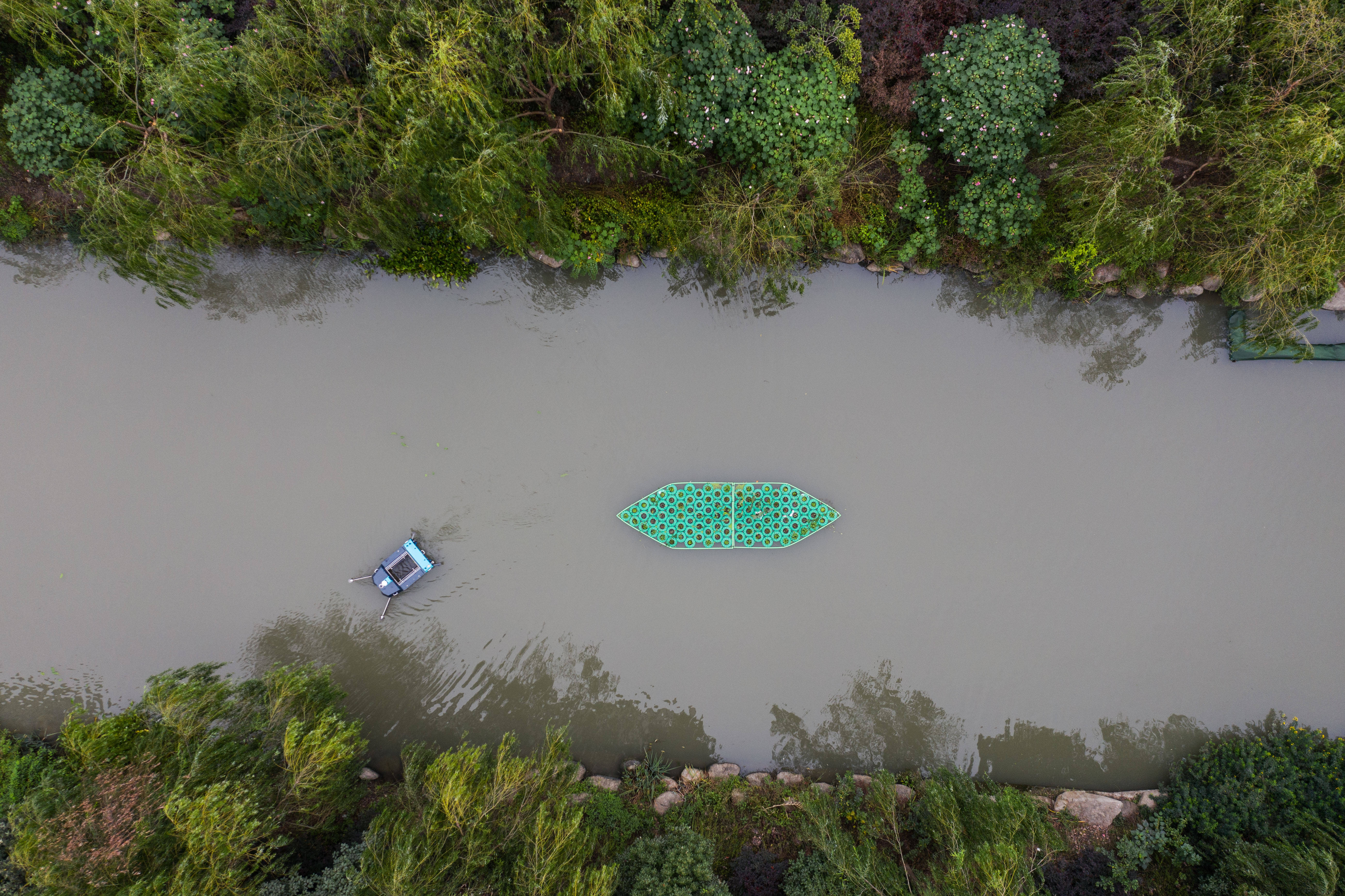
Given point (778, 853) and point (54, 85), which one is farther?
point (778, 853)

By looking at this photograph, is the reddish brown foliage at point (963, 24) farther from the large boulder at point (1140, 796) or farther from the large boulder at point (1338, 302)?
the large boulder at point (1140, 796)

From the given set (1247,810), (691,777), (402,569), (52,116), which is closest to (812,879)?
(691,777)

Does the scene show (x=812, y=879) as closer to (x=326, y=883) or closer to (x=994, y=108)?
(x=326, y=883)

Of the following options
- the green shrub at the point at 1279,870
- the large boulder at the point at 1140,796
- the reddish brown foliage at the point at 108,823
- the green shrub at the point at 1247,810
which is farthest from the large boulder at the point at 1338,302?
the reddish brown foliage at the point at 108,823

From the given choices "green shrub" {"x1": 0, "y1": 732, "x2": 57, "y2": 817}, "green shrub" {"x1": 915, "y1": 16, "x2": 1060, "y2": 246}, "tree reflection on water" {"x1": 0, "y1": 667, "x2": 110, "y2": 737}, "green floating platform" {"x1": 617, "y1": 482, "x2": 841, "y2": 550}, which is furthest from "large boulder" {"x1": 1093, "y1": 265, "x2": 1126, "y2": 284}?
"tree reflection on water" {"x1": 0, "y1": 667, "x2": 110, "y2": 737}

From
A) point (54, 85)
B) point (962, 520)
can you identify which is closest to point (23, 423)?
point (54, 85)

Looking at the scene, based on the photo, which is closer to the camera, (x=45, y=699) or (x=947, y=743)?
(x=45, y=699)

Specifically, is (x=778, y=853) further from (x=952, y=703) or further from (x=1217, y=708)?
(x=1217, y=708)
